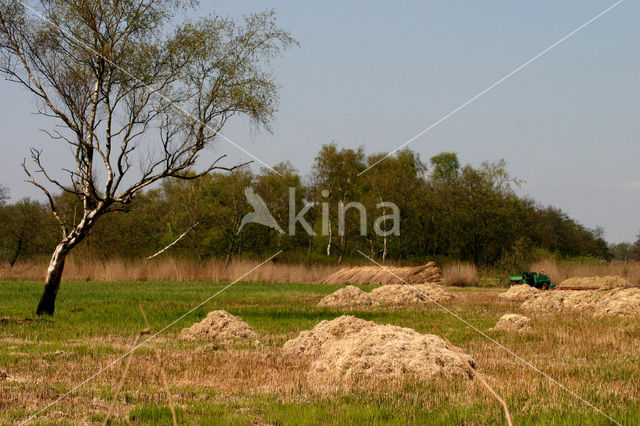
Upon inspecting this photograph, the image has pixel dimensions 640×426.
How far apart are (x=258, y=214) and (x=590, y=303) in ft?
150

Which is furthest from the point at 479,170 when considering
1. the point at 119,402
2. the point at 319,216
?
the point at 119,402

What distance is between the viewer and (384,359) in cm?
815

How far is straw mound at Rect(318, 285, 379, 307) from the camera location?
20.8 meters

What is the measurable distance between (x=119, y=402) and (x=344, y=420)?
237 centimetres

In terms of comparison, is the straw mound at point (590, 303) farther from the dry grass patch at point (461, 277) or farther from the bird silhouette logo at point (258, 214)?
the bird silhouette logo at point (258, 214)

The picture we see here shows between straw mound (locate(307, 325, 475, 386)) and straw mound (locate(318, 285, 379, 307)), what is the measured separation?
11.6m

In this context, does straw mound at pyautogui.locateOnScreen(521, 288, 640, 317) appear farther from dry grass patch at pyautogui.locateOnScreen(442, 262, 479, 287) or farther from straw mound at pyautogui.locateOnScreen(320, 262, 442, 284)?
dry grass patch at pyautogui.locateOnScreen(442, 262, 479, 287)

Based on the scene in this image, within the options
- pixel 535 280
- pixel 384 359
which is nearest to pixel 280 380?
pixel 384 359

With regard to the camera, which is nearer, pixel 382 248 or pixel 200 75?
pixel 200 75

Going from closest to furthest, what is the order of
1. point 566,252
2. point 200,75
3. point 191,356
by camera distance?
point 191,356 < point 200,75 < point 566,252

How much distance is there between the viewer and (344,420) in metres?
5.83

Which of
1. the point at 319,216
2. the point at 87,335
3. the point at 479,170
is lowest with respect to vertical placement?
the point at 87,335

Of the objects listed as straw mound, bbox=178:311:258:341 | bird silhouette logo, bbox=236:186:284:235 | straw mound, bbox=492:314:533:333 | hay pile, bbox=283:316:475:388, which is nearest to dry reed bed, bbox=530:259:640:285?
straw mound, bbox=492:314:533:333

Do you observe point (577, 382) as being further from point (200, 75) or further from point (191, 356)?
point (200, 75)
